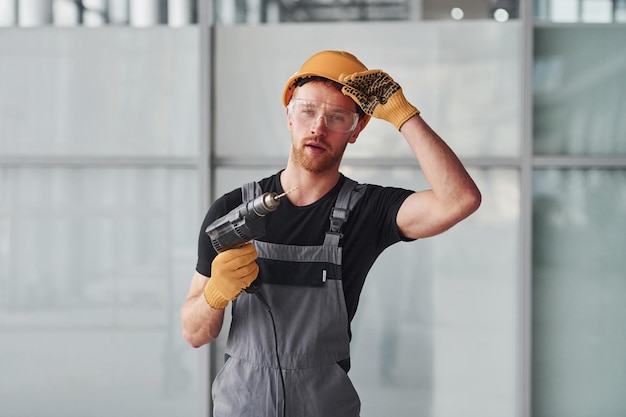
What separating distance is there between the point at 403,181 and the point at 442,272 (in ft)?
1.72

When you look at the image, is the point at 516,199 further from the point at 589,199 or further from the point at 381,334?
the point at 381,334

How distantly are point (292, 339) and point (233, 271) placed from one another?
0.78 ft

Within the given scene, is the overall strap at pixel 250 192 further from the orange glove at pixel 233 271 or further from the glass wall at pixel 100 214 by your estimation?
the glass wall at pixel 100 214

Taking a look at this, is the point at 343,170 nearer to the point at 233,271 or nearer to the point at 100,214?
the point at 100,214

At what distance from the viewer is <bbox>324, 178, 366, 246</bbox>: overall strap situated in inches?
70.2

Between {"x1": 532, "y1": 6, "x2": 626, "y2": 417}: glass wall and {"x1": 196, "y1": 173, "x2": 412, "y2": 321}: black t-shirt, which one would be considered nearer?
{"x1": 196, "y1": 173, "x2": 412, "y2": 321}: black t-shirt

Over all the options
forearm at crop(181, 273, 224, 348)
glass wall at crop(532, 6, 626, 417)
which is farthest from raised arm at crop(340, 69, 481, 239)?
glass wall at crop(532, 6, 626, 417)

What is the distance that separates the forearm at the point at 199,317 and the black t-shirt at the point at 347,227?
0.22ft

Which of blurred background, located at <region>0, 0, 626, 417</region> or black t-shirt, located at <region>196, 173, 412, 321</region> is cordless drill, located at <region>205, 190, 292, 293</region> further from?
blurred background, located at <region>0, 0, 626, 417</region>

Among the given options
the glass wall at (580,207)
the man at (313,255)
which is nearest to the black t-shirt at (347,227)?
the man at (313,255)

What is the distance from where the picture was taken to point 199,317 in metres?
1.82

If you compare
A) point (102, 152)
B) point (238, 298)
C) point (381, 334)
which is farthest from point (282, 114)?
point (238, 298)

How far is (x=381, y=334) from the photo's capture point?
377cm

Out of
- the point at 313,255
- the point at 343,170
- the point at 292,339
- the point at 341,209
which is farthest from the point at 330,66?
the point at 343,170
